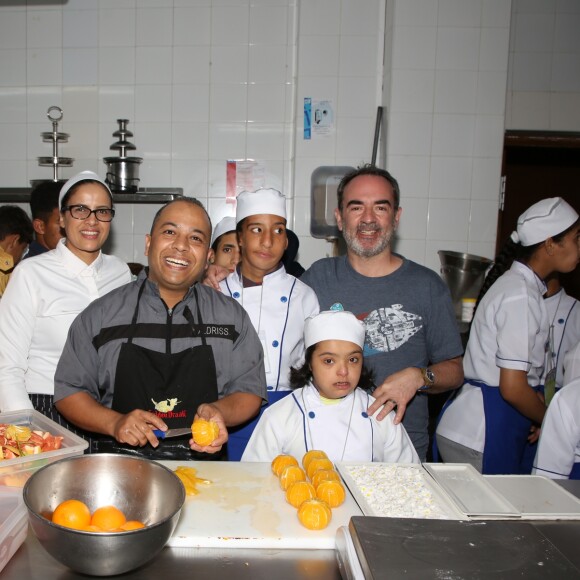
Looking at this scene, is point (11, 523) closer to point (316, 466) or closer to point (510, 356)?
point (316, 466)

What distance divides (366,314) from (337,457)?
1.89ft

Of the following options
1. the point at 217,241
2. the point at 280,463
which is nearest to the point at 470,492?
the point at 280,463

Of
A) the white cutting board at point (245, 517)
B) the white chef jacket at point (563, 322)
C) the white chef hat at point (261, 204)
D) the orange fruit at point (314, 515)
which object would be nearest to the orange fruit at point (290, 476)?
the white cutting board at point (245, 517)

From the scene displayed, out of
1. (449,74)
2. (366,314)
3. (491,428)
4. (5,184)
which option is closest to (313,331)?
(366,314)

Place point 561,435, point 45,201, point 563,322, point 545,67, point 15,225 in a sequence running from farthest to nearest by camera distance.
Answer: point 545,67
point 15,225
point 563,322
point 45,201
point 561,435

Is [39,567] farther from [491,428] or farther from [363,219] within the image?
[491,428]

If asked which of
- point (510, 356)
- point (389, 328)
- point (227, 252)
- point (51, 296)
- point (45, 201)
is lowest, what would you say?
point (510, 356)

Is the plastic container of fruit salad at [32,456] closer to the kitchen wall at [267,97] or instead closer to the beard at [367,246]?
the beard at [367,246]

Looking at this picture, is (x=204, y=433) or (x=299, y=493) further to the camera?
(x=204, y=433)

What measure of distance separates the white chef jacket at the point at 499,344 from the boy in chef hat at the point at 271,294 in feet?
2.55

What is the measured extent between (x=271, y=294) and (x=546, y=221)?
1.28 m

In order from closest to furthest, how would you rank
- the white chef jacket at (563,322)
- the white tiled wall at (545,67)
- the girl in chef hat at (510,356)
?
the girl in chef hat at (510,356) → the white chef jacket at (563,322) → the white tiled wall at (545,67)

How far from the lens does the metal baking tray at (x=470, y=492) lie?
1.31 metres

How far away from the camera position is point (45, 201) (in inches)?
110
